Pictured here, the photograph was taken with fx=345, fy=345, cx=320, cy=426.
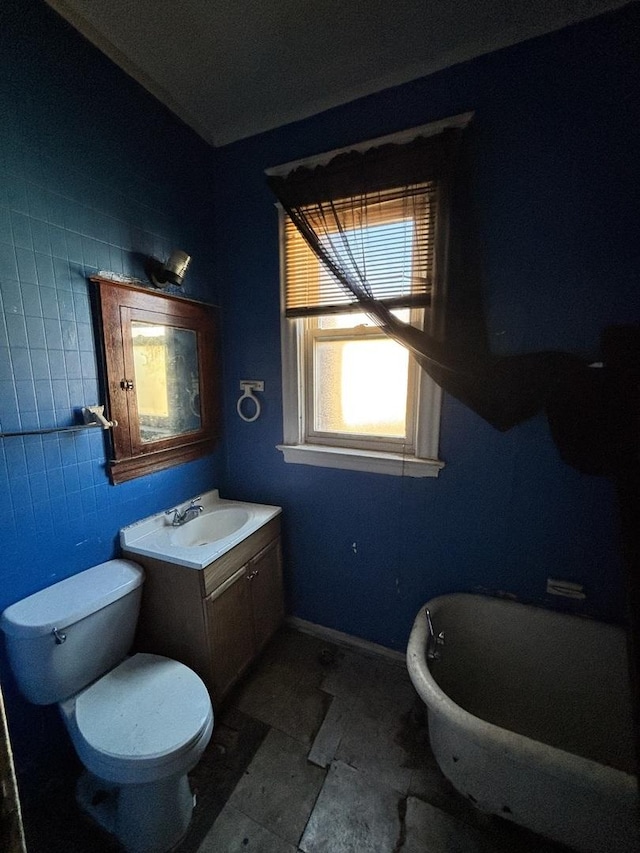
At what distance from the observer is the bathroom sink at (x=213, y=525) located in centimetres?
180

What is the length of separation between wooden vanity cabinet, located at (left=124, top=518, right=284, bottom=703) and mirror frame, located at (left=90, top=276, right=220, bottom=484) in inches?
17.2

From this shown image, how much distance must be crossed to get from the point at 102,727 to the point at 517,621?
5.36ft

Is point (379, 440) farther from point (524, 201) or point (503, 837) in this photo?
point (503, 837)

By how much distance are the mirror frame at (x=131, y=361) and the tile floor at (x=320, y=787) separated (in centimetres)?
120

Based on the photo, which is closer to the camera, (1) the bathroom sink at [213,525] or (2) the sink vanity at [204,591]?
(2) the sink vanity at [204,591]

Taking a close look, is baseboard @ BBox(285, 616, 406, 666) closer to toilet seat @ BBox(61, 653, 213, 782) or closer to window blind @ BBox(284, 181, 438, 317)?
toilet seat @ BBox(61, 653, 213, 782)

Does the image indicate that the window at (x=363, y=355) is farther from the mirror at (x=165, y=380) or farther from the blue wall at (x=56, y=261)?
the blue wall at (x=56, y=261)

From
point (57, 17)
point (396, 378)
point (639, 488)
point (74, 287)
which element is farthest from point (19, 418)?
point (639, 488)

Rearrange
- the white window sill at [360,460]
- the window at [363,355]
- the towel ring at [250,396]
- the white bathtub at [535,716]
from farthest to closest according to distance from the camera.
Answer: the towel ring at [250,396]
the white window sill at [360,460]
the window at [363,355]
the white bathtub at [535,716]

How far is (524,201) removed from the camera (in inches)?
54.2

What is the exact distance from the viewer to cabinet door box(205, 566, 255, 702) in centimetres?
147

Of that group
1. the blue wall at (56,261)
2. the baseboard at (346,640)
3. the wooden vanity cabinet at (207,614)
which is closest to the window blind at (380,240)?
the blue wall at (56,261)

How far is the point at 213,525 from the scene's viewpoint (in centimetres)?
191

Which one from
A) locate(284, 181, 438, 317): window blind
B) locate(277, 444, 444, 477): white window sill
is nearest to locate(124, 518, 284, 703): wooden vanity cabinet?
locate(277, 444, 444, 477): white window sill
